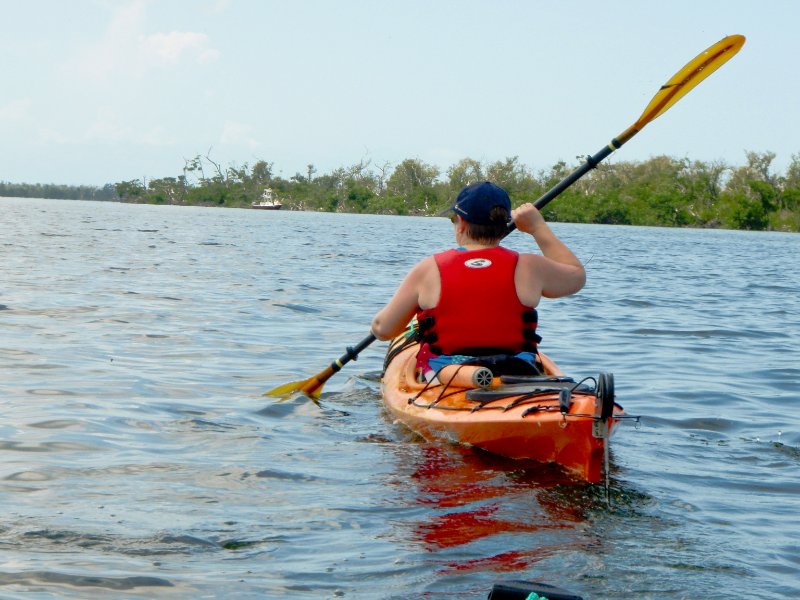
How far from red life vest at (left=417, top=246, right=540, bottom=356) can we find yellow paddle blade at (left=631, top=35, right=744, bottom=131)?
6.69ft

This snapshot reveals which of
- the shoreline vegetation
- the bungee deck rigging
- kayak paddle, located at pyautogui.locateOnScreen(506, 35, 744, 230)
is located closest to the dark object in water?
the bungee deck rigging

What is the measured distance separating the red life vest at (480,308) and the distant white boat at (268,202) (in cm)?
9075

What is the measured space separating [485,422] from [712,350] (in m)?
5.18

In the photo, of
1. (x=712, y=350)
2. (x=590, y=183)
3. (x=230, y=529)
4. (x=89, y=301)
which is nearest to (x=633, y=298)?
(x=712, y=350)

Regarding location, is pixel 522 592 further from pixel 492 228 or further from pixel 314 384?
pixel 314 384

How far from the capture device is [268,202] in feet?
319

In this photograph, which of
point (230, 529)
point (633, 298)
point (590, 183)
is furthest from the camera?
point (590, 183)

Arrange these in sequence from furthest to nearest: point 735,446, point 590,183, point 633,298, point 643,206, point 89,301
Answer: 1. point 590,183
2. point 643,206
3. point 633,298
4. point 89,301
5. point 735,446

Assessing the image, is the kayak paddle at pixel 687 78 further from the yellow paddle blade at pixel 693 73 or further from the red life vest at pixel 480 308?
the red life vest at pixel 480 308

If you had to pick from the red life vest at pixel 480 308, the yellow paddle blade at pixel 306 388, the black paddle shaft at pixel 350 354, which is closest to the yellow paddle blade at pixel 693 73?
the red life vest at pixel 480 308

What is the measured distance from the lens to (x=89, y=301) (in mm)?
10641

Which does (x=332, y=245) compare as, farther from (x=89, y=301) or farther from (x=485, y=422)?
(x=485, y=422)

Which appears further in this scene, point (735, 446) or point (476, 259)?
point (735, 446)

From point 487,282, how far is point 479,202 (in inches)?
14.5
